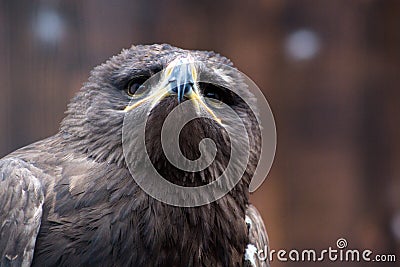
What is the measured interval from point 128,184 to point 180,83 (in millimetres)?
158

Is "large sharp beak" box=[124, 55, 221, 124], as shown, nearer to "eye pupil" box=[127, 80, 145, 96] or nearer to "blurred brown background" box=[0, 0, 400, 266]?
"eye pupil" box=[127, 80, 145, 96]

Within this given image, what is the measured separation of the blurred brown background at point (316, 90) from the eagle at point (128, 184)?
0.75 ft

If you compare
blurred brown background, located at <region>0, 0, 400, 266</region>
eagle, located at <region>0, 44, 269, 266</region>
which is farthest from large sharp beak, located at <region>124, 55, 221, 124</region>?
blurred brown background, located at <region>0, 0, 400, 266</region>

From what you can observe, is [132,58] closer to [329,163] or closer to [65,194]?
[65,194]

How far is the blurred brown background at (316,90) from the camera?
1013 millimetres

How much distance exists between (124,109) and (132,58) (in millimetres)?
82

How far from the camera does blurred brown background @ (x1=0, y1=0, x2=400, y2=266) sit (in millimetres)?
1013

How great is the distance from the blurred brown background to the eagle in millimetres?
228

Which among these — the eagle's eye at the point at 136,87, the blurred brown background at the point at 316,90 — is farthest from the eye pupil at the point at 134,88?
the blurred brown background at the point at 316,90

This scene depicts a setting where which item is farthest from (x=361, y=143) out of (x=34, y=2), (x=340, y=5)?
(x=34, y=2)

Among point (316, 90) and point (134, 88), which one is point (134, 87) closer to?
point (134, 88)

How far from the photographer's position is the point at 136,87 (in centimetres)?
75

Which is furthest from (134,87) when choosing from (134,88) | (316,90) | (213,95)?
(316,90)

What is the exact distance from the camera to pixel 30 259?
682 millimetres
